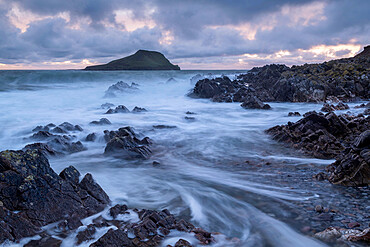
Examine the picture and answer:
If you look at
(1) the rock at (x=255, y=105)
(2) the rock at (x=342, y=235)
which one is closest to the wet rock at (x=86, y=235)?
(2) the rock at (x=342, y=235)

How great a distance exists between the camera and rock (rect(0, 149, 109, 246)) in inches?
133

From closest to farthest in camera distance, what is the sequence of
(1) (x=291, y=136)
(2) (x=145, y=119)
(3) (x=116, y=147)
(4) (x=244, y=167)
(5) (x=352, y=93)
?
(4) (x=244, y=167) < (3) (x=116, y=147) < (1) (x=291, y=136) < (2) (x=145, y=119) < (5) (x=352, y=93)

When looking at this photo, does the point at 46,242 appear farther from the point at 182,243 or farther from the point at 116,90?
the point at 116,90

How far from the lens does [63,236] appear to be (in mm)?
3480

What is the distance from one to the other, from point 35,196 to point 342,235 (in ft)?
13.0

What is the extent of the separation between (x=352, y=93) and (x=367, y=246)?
17.2 metres

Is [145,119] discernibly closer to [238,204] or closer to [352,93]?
[238,204]

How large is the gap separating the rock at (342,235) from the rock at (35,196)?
121 inches

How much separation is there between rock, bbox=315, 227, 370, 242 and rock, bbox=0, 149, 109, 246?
3081 millimetres

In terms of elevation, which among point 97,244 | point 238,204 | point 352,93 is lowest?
point 238,204

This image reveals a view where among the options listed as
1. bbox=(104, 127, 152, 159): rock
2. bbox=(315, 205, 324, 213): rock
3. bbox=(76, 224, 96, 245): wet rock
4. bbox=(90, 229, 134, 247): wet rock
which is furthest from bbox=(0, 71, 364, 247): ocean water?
bbox=(90, 229, 134, 247): wet rock

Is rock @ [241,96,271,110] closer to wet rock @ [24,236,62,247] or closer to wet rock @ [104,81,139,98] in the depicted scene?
wet rock @ [104,81,139,98]

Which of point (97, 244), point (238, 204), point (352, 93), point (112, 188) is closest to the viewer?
point (97, 244)

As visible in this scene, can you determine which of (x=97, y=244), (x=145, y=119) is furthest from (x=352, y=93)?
(x=97, y=244)
